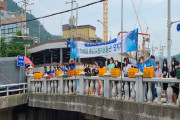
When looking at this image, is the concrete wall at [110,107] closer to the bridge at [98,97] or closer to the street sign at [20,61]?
the bridge at [98,97]

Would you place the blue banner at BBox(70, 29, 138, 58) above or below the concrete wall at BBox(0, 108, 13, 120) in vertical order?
above

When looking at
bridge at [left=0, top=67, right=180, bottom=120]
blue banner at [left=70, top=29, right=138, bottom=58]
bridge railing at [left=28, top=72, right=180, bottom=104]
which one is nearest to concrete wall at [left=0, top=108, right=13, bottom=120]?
bridge at [left=0, top=67, right=180, bottom=120]

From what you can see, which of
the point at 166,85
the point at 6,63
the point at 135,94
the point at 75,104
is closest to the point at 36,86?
the point at 6,63

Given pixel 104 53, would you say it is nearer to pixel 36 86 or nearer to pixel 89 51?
pixel 89 51

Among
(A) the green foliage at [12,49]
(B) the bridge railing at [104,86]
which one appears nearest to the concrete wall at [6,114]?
(B) the bridge railing at [104,86]

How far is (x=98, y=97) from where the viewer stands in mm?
8195

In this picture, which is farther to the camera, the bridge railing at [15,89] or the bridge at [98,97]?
the bridge railing at [15,89]

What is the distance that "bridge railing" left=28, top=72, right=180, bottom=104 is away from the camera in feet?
21.4

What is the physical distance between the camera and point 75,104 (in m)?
9.13

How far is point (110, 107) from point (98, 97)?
0.74 meters

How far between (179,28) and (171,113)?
23.0 ft

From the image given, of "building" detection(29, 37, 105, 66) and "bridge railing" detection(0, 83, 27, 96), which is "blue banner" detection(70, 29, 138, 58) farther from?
"building" detection(29, 37, 105, 66)

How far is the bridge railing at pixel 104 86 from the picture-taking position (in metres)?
6.53

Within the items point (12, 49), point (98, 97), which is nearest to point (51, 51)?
point (12, 49)
